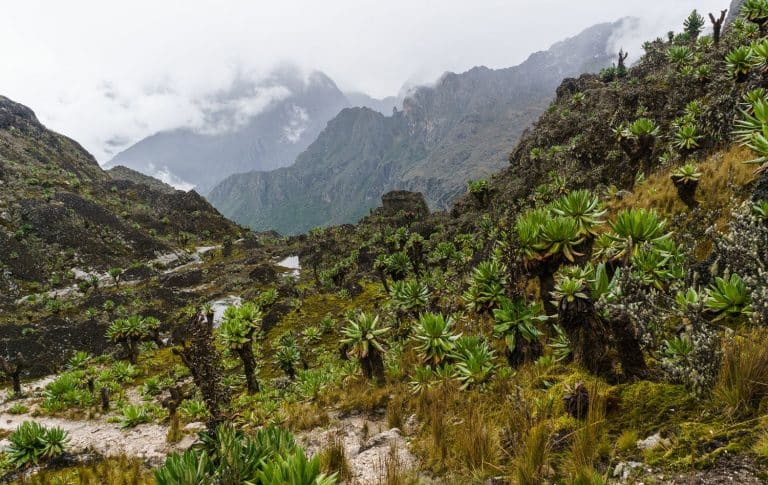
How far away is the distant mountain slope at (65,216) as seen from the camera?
54.7 m

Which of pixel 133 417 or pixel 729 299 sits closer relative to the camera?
pixel 729 299

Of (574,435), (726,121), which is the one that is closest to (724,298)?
(574,435)

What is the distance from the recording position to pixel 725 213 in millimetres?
9906

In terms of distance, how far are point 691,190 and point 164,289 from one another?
5745 centimetres

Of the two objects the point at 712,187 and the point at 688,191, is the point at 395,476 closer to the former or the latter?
the point at 688,191

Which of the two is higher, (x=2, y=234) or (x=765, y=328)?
(x=2, y=234)

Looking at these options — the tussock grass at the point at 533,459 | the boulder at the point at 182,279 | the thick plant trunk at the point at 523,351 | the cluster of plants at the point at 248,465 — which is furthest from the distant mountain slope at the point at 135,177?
the tussock grass at the point at 533,459

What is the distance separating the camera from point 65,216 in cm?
6706

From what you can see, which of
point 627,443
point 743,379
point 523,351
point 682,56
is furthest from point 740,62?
point 682,56

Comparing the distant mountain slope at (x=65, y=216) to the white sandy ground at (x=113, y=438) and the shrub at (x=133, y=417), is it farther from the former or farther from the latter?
the shrub at (x=133, y=417)

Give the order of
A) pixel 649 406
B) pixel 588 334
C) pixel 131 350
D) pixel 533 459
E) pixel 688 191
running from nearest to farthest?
1. pixel 533 459
2. pixel 649 406
3. pixel 588 334
4. pixel 688 191
5. pixel 131 350

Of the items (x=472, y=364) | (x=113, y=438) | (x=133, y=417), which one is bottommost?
(x=113, y=438)

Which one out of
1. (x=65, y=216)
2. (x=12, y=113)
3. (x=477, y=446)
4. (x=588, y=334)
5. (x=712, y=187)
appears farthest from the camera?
(x=12, y=113)

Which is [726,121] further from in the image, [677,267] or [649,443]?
[649,443]
